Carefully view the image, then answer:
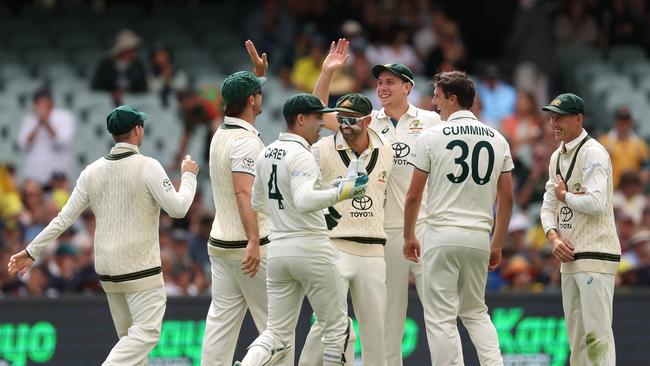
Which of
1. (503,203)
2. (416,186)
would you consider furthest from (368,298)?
(503,203)

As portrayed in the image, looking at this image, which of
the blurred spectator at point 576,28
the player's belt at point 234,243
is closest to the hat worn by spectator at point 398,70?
the player's belt at point 234,243

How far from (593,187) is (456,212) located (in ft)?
3.40

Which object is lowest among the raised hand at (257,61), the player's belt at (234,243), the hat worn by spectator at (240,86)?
the player's belt at (234,243)

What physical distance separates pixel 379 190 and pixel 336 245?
1.72 feet

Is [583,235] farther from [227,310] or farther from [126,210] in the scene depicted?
[126,210]

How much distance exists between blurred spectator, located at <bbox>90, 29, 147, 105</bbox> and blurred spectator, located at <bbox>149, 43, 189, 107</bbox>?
0.39m

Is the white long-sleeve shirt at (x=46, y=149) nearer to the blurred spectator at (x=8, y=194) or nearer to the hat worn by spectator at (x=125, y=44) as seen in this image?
the blurred spectator at (x=8, y=194)

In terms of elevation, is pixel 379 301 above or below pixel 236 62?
below

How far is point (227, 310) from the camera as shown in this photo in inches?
425

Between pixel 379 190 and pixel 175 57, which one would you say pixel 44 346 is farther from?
pixel 175 57

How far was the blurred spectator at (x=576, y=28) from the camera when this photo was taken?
21656mm

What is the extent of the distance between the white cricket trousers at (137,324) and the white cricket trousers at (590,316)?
3.03m

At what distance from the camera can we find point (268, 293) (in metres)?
10.1

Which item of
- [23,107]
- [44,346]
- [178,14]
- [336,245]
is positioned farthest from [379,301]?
[178,14]
